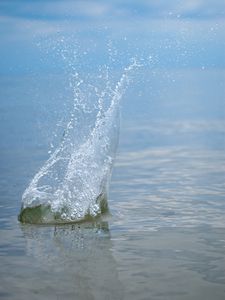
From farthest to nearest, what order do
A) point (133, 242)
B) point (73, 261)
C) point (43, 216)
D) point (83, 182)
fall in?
1. point (83, 182)
2. point (43, 216)
3. point (133, 242)
4. point (73, 261)

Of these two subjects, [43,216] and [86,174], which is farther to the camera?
[86,174]

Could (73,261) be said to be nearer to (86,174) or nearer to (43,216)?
(43,216)

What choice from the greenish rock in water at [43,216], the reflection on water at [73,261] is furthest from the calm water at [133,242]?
the greenish rock in water at [43,216]

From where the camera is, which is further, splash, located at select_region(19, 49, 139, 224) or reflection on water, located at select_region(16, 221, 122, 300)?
splash, located at select_region(19, 49, 139, 224)

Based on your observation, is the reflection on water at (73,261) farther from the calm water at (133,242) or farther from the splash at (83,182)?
the splash at (83,182)

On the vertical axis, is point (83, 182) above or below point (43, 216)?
→ above

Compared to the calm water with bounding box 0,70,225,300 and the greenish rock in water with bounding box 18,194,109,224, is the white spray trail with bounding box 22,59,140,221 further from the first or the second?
the calm water with bounding box 0,70,225,300

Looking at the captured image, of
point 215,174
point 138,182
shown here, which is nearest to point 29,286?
point 138,182

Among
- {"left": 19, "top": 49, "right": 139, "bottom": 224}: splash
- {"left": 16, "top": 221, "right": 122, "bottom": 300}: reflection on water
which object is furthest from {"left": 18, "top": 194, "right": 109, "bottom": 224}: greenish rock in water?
{"left": 16, "top": 221, "right": 122, "bottom": 300}: reflection on water

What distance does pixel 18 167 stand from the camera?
20266mm

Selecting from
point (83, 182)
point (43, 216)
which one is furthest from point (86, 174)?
point (43, 216)

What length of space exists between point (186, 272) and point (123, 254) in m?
1.33

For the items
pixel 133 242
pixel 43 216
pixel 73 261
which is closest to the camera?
pixel 73 261

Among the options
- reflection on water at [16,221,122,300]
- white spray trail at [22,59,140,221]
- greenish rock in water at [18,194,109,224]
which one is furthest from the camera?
white spray trail at [22,59,140,221]
